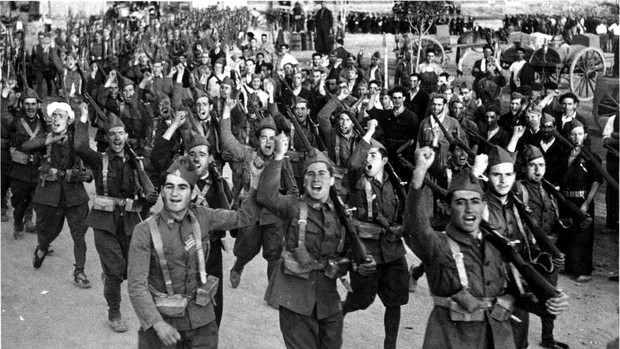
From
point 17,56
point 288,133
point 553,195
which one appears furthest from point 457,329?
point 17,56

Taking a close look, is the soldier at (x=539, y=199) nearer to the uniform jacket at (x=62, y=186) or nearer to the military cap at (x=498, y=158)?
the military cap at (x=498, y=158)

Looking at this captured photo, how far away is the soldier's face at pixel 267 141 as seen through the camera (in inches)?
299

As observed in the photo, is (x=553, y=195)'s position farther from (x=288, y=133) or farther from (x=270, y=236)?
(x=288, y=133)

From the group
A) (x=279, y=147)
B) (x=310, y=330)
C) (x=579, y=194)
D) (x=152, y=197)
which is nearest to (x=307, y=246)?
(x=310, y=330)

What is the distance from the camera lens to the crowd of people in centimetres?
523

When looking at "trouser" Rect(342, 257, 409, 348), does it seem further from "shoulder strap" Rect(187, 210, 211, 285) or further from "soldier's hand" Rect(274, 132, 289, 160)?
"shoulder strap" Rect(187, 210, 211, 285)

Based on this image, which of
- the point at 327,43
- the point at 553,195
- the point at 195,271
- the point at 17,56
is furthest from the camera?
the point at 327,43

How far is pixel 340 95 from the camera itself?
498 inches

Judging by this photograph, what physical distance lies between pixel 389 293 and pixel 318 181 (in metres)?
1.38

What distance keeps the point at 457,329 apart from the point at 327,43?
889 inches

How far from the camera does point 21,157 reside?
10.5 metres

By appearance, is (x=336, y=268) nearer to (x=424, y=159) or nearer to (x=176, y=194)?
(x=176, y=194)

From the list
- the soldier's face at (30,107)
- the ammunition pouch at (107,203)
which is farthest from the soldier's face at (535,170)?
the soldier's face at (30,107)

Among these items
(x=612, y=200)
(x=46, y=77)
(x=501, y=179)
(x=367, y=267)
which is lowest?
(x=612, y=200)
